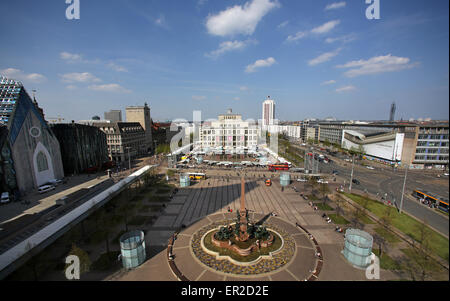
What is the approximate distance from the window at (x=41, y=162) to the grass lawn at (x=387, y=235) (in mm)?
57784

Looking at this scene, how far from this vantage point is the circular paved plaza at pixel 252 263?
18.0 m

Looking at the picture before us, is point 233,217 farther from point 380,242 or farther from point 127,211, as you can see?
point 380,242

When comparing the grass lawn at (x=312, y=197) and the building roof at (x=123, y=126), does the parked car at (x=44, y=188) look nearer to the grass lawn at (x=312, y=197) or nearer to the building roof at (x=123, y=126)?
the building roof at (x=123, y=126)

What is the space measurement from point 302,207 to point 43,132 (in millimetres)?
51712

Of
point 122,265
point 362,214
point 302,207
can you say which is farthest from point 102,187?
point 362,214

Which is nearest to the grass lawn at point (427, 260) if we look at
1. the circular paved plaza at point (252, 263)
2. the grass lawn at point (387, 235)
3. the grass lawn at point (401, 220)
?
the grass lawn at point (387, 235)

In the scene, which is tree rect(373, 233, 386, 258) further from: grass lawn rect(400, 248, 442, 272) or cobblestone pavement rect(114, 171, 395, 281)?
cobblestone pavement rect(114, 171, 395, 281)

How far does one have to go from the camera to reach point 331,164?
213 ft

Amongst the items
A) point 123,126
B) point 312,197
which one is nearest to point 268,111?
Result: point 123,126

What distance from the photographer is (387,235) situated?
935 inches

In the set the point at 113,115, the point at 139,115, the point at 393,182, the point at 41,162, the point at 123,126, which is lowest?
the point at 393,182

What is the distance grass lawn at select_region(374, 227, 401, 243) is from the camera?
22.9 m

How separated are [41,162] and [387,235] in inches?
2318
